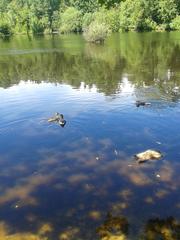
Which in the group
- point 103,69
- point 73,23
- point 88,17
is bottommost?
point 73,23

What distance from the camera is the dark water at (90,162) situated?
14398mm

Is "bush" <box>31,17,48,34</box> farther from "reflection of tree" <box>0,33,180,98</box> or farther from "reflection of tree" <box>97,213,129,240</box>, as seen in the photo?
"reflection of tree" <box>97,213,129,240</box>

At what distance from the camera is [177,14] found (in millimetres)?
128875

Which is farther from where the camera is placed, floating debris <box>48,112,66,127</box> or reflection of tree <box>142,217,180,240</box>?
floating debris <box>48,112,66,127</box>

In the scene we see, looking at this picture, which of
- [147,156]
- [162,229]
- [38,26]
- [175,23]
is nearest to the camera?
[162,229]

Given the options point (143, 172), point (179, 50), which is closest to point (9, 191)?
point (143, 172)

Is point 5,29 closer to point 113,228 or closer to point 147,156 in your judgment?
point 147,156

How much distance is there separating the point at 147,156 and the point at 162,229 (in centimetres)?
606

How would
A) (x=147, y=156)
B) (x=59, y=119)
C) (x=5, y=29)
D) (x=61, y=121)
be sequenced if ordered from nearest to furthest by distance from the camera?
1. (x=147, y=156)
2. (x=61, y=121)
3. (x=59, y=119)
4. (x=5, y=29)

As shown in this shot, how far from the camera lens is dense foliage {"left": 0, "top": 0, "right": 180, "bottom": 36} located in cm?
12912

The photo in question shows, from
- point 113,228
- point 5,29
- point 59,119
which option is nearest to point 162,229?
point 113,228

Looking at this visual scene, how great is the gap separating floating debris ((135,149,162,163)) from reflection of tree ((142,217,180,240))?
523 cm

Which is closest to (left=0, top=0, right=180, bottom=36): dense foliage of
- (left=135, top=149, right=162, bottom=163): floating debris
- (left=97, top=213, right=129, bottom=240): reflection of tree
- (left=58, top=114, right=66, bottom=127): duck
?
(left=58, top=114, right=66, bottom=127): duck

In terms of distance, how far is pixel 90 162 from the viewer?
774 inches
